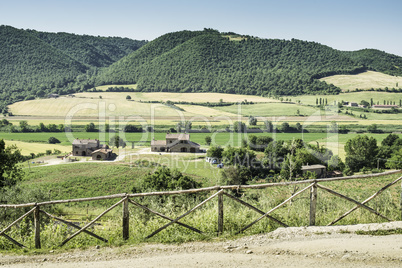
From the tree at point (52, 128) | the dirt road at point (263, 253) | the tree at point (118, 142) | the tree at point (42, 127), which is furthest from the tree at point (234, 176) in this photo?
the tree at point (42, 127)

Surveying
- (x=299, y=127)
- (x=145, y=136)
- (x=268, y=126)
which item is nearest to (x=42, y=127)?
(x=145, y=136)

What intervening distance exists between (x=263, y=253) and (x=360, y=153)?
54.6 meters

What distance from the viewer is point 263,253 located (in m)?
6.74

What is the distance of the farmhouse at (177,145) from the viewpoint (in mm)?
65938

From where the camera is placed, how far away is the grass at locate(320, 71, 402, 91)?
14975 centimetres

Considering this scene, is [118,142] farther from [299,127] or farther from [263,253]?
[263,253]

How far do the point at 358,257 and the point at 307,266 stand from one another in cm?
101

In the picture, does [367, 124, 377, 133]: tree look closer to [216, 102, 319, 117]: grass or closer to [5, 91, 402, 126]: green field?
[5, 91, 402, 126]: green field

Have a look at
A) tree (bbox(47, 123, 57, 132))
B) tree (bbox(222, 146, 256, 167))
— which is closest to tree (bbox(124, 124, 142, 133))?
tree (bbox(47, 123, 57, 132))

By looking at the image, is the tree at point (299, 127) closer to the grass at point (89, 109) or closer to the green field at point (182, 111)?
the green field at point (182, 111)

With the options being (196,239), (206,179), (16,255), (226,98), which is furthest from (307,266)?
(226,98)

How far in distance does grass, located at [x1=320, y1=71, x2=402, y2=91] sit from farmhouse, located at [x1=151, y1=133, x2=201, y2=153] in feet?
347

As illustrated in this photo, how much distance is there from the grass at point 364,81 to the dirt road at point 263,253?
154 metres

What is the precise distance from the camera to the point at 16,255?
7.38 meters
